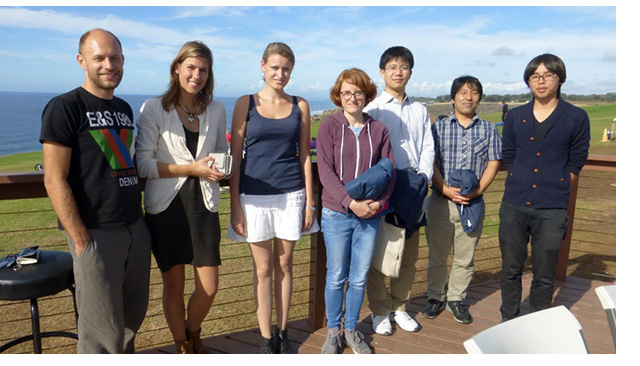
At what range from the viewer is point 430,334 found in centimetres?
282

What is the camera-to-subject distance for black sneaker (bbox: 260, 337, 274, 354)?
2.45 m

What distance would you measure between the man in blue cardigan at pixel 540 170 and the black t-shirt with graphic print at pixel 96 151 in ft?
7.02

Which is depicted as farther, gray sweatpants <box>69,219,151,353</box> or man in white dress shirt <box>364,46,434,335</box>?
man in white dress shirt <box>364,46,434,335</box>

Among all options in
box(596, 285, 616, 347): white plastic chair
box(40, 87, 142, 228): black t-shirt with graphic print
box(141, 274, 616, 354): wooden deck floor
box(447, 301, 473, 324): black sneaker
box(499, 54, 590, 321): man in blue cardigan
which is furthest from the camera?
box(447, 301, 473, 324): black sneaker

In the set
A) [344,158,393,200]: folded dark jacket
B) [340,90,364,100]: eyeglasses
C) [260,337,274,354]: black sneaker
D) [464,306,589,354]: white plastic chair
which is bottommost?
[260,337,274,354]: black sneaker

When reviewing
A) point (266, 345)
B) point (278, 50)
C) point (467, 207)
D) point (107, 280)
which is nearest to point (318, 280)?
point (266, 345)

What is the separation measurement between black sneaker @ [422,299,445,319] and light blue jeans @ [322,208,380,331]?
27.6 inches

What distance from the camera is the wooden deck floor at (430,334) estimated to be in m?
2.65

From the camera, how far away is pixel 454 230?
2.96m

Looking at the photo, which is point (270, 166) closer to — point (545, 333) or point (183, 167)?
point (183, 167)

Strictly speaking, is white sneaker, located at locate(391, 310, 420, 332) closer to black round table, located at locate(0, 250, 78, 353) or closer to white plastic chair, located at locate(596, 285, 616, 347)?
white plastic chair, located at locate(596, 285, 616, 347)

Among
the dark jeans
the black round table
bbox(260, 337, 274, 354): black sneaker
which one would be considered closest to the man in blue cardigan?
the dark jeans

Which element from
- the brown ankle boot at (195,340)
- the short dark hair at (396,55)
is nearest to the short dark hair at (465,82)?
the short dark hair at (396,55)
